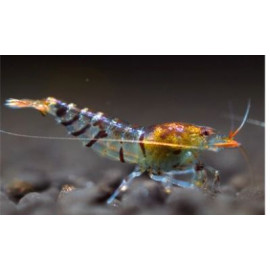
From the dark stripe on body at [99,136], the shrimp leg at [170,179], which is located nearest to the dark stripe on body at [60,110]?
the dark stripe on body at [99,136]

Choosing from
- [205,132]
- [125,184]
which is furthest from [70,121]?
[205,132]

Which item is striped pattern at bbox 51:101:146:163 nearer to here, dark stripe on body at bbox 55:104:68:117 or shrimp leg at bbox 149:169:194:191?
dark stripe on body at bbox 55:104:68:117

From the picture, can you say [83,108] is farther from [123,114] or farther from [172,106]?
[172,106]

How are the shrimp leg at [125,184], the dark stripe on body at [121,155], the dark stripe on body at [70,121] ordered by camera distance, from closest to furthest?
1. the shrimp leg at [125,184]
2. the dark stripe on body at [121,155]
3. the dark stripe on body at [70,121]

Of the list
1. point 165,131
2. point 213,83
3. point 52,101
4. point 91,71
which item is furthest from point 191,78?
point 52,101

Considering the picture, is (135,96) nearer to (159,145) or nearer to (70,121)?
(159,145)

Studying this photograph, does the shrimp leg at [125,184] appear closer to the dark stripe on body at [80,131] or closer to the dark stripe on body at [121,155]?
the dark stripe on body at [121,155]
